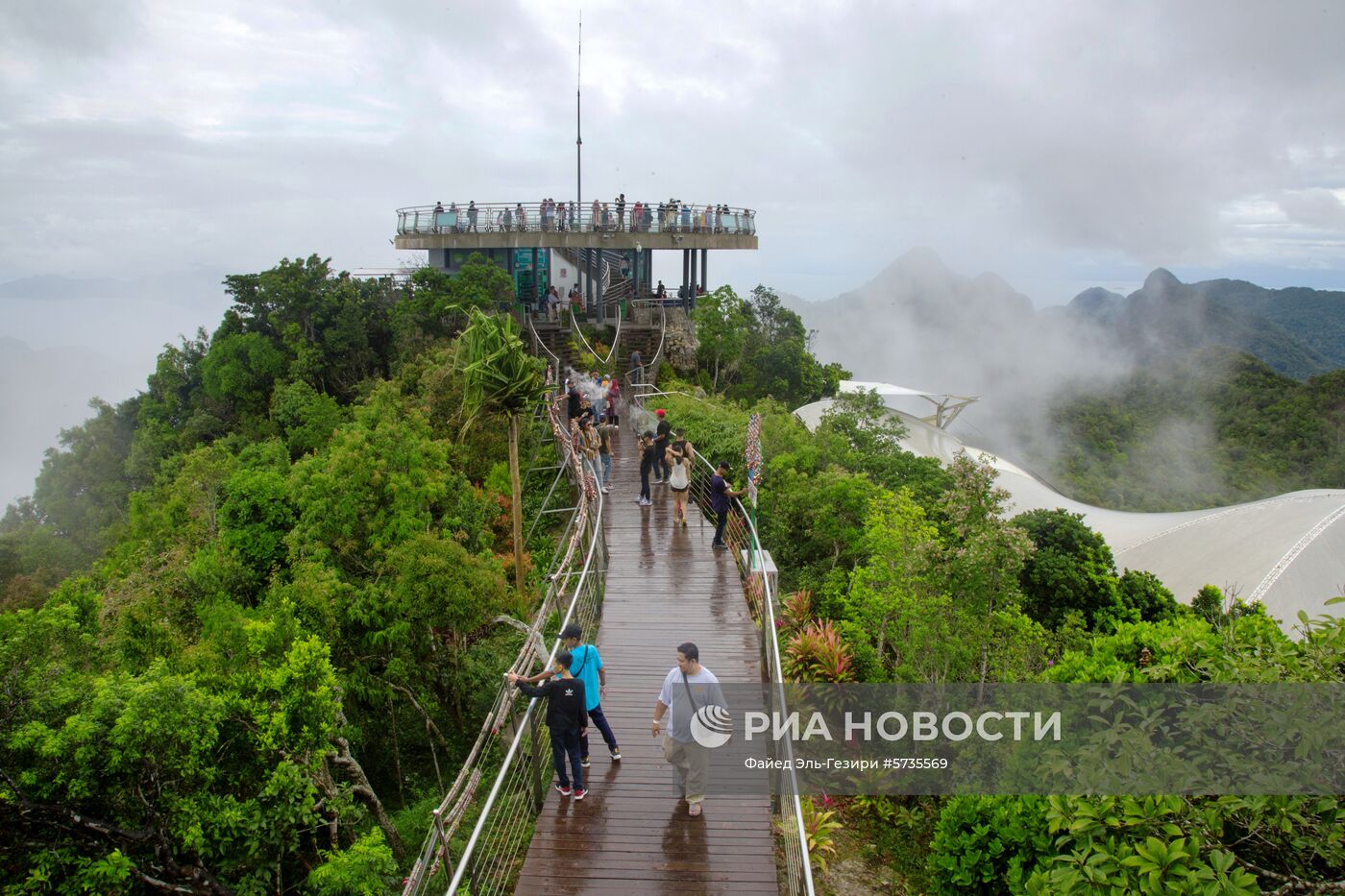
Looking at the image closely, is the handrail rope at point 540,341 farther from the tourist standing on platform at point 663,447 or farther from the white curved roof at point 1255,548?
the white curved roof at point 1255,548

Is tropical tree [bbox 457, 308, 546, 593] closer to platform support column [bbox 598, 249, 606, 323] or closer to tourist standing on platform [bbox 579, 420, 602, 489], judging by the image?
tourist standing on platform [bbox 579, 420, 602, 489]

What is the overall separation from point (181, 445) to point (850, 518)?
81.2 feet

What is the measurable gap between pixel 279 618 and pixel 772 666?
669 cm

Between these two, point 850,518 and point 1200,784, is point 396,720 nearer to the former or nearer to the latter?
point 850,518

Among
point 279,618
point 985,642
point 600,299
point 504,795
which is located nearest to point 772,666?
point 504,795

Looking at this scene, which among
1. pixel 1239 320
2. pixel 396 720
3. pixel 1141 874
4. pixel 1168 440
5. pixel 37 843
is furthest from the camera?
pixel 1239 320

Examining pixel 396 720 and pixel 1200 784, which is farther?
pixel 396 720

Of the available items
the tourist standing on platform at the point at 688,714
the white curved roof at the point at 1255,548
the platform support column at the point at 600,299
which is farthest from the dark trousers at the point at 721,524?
the platform support column at the point at 600,299

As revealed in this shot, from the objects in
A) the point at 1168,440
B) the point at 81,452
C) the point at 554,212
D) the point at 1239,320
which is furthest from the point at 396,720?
the point at 1239,320

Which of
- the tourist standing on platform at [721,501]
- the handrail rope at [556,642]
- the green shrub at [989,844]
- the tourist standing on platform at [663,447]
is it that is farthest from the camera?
the tourist standing on platform at [663,447]

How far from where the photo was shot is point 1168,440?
1957 inches

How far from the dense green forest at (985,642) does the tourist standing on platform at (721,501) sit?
1554 mm

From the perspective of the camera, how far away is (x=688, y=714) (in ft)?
23.6

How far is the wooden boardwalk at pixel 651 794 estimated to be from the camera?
22.4 feet
